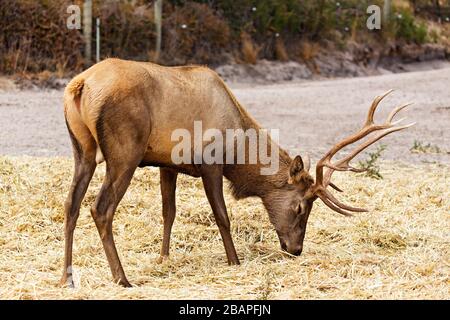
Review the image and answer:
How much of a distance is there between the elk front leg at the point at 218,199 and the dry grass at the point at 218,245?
0.14m

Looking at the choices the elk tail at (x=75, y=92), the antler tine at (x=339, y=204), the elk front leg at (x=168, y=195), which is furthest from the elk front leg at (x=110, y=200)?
the antler tine at (x=339, y=204)

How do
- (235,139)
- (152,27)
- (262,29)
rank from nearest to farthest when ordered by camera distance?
(235,139) → (152,27) → (262,29)

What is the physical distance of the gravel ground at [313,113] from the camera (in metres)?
12.3

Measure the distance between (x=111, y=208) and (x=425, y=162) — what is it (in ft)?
21.4

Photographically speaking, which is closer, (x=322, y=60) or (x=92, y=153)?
(x=92, y=153)

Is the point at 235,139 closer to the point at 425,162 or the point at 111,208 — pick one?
the point at 111,208

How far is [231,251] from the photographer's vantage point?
22.2 feet

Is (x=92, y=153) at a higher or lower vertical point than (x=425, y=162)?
higher

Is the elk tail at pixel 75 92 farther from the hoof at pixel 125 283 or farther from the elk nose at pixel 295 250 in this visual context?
the elk nose at pixel 295 250

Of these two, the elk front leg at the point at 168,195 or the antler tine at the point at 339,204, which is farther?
the elk front leg at the point at 168,195
